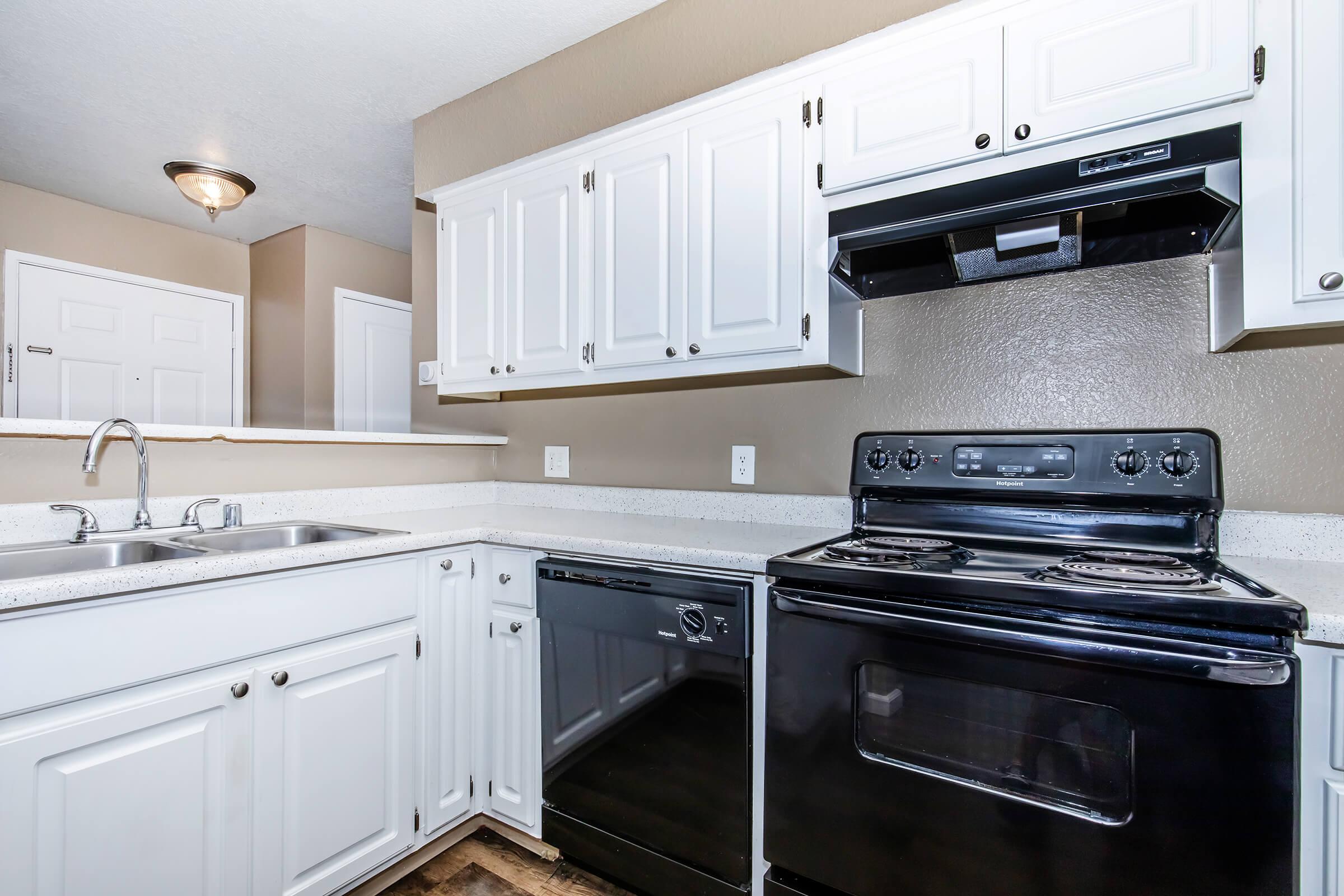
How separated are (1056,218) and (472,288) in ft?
5.92

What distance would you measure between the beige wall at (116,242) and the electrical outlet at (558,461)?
3.14 m

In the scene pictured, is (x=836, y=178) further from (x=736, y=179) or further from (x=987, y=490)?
(x=987, y=490)

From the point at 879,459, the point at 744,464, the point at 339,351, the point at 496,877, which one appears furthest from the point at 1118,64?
the point at 339,351

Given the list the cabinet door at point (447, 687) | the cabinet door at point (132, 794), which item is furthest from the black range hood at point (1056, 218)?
the cabinet door at point (132, 794)

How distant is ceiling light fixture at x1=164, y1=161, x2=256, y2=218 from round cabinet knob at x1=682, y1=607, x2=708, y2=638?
10.5 feet

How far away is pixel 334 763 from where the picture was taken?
1478 mm

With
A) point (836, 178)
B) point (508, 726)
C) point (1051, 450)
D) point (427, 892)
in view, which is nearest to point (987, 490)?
point (1051, 450)

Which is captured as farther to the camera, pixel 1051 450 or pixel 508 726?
pixel 508 726

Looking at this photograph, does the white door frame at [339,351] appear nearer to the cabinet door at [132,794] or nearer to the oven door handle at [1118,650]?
the cabinet door at [132,794]

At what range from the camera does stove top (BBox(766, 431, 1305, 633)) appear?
965 millimetres

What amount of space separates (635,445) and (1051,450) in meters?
1.25

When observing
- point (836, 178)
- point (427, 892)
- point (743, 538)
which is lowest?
point (427, 892)

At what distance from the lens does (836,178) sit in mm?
1529

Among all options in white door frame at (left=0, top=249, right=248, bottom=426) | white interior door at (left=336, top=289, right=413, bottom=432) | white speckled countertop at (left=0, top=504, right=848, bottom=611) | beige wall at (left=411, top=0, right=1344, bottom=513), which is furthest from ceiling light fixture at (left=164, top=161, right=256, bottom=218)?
white speckled countertop at (left=0, top=504, right=848, bottom=611)
